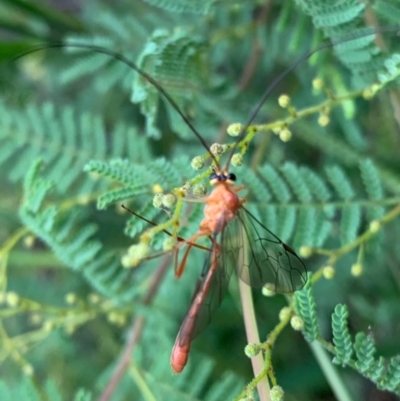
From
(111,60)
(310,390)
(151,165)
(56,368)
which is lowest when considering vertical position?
(310,390)

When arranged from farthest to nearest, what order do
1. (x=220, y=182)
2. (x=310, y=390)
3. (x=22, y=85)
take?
1. (x=22, y=85)
2. (x=310, y=390)
3. (x=220, y=182)

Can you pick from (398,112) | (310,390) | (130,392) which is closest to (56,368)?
(130,392)

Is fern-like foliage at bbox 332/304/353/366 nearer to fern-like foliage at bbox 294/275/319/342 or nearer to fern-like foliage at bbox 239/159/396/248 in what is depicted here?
fern-like foliage at bbox 294/275/319/342

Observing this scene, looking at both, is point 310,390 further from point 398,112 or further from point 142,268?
point 398,112

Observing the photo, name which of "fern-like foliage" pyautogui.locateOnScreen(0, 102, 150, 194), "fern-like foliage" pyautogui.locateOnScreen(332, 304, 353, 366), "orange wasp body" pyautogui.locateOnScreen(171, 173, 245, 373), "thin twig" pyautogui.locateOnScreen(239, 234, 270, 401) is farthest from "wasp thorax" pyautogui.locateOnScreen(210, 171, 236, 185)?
"fern-like foliage" pyautogui.locateOnScreen(0, 102, 150, 194)

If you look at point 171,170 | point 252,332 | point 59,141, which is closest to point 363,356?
point 252,332

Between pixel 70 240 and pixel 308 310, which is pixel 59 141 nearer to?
pixel 70 240
